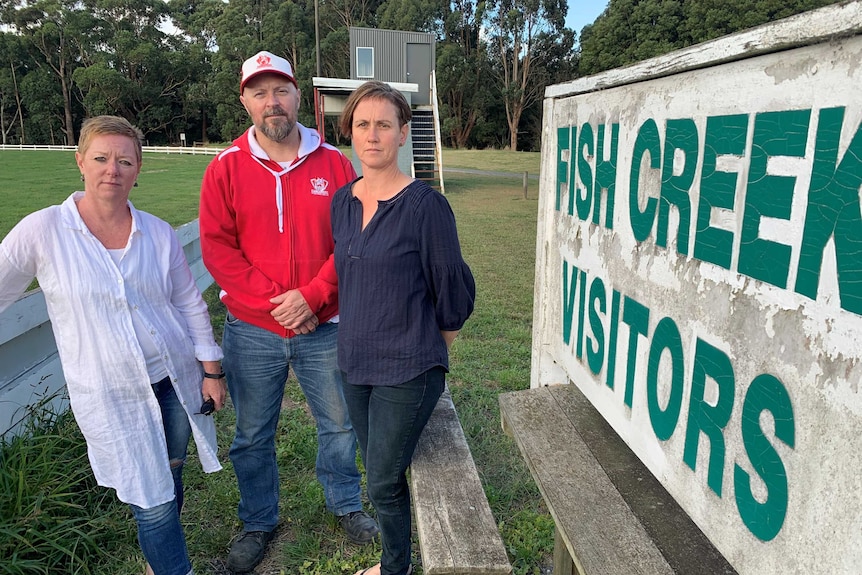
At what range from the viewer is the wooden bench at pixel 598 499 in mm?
1555

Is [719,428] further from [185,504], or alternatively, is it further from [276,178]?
[185,504]

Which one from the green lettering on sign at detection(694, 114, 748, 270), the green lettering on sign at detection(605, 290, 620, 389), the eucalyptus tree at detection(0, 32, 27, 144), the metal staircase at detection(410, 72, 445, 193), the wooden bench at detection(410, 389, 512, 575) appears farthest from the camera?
the eucalyptus tree at detection(0, 32, 27, 144)

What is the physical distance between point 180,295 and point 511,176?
23309 millimetres

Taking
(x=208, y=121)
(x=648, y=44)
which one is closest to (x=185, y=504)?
(x=648, y=44)

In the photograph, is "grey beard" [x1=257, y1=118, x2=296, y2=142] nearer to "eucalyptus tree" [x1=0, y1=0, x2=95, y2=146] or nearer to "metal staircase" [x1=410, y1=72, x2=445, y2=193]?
"metal staircase" [x1=410, y1=72, x2=445, y2=193]

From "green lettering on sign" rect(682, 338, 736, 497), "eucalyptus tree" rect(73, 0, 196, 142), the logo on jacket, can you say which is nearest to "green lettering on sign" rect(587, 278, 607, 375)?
"green lettering on sign" rect(682, 338, 736, 497)

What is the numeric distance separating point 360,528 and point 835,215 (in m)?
2.52

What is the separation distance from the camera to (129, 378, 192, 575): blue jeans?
2365mm

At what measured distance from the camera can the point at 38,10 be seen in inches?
2020

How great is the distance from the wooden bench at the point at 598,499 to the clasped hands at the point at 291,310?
884 millimetres

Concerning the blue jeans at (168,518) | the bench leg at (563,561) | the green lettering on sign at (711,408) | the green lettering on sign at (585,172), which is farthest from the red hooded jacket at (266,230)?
the green lettering on sign at (711,408)

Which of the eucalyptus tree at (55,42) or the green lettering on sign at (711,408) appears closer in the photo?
the green lettering on sign at (711,408)

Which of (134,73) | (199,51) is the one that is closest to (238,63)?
(199,51)

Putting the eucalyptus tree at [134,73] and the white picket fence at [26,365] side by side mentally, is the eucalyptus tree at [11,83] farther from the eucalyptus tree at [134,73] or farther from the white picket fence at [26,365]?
the white picket fence at [26,365]
